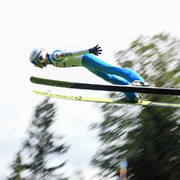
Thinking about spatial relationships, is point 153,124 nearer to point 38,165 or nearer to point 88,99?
point 88,99

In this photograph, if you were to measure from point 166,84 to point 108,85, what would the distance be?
693 centimetres

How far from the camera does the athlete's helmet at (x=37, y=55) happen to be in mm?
7129

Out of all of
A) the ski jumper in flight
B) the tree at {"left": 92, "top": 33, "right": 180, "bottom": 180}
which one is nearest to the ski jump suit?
the ski jumper in flight

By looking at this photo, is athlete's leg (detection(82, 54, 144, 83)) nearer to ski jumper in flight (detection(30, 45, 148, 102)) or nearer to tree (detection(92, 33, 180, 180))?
ski jumper in flight (detection(30, 45, 148, 102))

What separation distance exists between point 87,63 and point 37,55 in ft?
3.48

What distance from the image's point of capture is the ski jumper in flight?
6.85m

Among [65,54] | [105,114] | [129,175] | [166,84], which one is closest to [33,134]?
[105,114]

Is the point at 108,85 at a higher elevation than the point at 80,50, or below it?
below

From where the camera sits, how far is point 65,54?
680cm

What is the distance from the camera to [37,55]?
7164 mm

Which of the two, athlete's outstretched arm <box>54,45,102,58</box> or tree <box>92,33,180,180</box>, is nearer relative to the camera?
athlete's outstretched arm <box>54,45,102,58</box>

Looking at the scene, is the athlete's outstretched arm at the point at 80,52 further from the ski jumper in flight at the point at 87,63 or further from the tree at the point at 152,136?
the tree at the point at 152,136

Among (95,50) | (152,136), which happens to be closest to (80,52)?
(95,50)

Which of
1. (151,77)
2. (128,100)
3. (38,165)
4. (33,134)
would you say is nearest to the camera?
(128,100)
